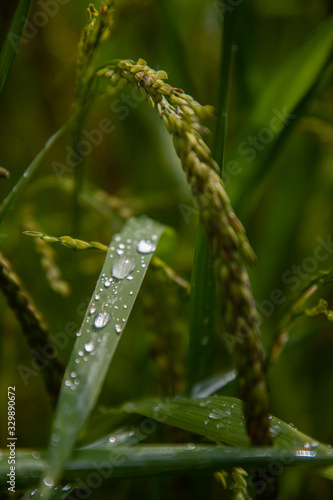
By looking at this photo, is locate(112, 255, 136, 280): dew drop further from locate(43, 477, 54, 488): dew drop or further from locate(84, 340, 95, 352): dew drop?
locate(43, 477, 54, 488): dew drop

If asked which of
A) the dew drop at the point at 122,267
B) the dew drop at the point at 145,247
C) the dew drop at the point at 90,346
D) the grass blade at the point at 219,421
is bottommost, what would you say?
the grass blade at the point at 219,421

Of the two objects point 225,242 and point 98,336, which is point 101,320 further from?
point 225,242

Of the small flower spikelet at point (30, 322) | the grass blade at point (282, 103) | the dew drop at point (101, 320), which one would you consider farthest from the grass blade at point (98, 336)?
the grass blade at point (282, 103)

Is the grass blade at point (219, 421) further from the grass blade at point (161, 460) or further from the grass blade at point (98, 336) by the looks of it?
the grass blade at point (98, 336)

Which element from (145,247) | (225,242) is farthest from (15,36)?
(225,242)

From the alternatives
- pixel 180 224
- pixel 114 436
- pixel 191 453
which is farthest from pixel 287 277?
pixel 191 453

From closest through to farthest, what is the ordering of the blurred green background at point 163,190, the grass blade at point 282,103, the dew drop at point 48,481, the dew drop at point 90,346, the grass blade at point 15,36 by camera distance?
the dew drop at point 48,481 → the dew drop at point 90,346 → the grass blade at point 15,36 → the grass blade at point 282,103 → the blurred green background at point 163,190

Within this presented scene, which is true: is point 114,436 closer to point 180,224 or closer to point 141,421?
point 141,421
